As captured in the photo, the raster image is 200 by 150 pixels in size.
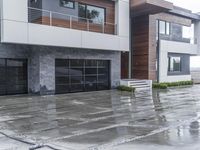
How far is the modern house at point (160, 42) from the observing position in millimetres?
23150

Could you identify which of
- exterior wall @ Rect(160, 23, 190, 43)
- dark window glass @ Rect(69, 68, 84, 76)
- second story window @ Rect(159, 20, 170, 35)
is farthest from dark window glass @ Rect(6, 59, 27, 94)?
exterior wall @ Rect(160, 23, 190, 43)

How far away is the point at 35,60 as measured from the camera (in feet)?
59.9

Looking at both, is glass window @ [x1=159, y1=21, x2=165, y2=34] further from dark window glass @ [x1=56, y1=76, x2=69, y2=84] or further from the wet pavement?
the wet pavement

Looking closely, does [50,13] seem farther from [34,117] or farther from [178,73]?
[178,73]

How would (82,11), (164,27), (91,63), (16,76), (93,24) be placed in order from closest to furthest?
(16,76), (82,11), (93,24), (91,63), (164,27)

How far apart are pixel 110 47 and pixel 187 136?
1366 cm

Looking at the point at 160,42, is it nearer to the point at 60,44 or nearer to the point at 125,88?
the point at 125,88

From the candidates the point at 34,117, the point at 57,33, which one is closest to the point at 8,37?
the point at 57,33

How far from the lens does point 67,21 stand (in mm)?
18547

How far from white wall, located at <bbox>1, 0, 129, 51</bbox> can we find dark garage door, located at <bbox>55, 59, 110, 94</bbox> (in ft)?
6.10

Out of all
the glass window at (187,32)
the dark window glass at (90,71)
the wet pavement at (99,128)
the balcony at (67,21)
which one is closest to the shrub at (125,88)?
the dark window glass at (90,71)

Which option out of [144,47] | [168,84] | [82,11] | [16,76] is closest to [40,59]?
[16,76]

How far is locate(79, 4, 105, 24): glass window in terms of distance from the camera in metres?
19.9

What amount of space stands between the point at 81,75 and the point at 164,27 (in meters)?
11.0
